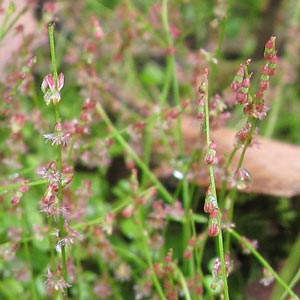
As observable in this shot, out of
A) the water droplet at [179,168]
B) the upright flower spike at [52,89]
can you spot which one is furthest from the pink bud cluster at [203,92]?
the water droplet at [179,168]

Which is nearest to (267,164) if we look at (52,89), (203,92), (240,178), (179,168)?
(179,168)

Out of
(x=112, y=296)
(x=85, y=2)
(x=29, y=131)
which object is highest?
(x=85, y=2)

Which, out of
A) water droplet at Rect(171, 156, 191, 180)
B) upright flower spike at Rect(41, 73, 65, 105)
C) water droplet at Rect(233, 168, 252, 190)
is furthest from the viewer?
water droplet at Rect(171, 156, 191, 180)

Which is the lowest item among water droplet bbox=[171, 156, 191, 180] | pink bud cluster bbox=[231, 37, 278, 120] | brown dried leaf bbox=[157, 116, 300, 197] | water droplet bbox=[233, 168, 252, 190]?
brown dried leaf bbox=[157, 116, 300, 197]

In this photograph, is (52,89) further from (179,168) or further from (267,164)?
(267,164)

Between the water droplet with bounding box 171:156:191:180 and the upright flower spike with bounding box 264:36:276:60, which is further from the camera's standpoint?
the water droplet with bounding box 171:156:191:180

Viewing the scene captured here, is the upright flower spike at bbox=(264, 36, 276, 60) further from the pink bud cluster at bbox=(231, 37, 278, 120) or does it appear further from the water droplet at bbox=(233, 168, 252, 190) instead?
the water droplet at bbox=(233, 168, 252, 190)

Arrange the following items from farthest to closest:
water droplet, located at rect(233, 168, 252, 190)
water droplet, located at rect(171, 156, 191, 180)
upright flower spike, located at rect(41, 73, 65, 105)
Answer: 1. water droplet, located at rect(171, 156, 191, 180)
2. water droplet, located at rect(233, 168, 252, 190)
3. upright flower spike, located at rect(41, 73, 65, 105)

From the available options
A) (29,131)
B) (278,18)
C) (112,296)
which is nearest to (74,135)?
(112,296)

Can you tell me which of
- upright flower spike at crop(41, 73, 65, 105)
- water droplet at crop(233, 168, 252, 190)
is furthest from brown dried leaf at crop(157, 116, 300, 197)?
upright flower spike at crop(41, 73, 65, 105)

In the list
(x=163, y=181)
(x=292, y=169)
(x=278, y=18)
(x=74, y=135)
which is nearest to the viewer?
(x=74, y=135)

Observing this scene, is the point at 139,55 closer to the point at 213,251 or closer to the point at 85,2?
the point at 85,2
